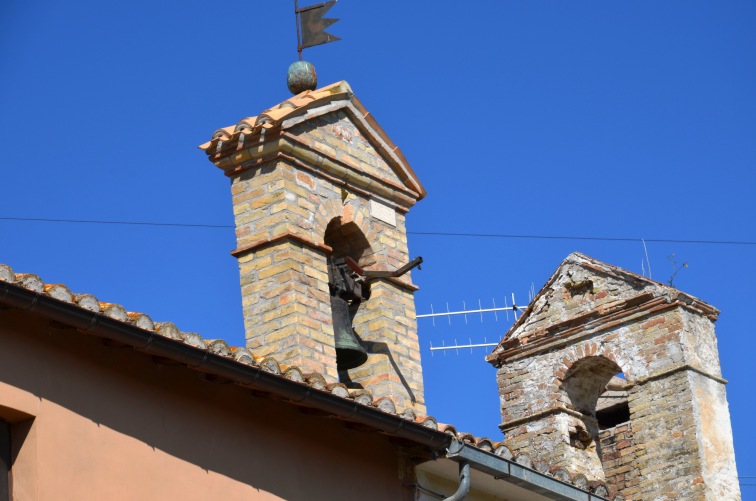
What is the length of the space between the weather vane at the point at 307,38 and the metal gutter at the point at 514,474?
304cm

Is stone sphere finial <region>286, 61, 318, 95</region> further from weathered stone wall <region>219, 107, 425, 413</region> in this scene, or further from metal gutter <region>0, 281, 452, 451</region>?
metal gutter <region>0, 281, 452, 451</region>

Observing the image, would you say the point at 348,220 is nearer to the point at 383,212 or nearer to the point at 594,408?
the point at 383,212

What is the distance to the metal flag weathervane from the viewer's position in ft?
45.3

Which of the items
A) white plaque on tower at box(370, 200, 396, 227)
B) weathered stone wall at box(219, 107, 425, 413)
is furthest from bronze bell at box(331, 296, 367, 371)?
white plaque on tower at box(370, 200, 396, 227)

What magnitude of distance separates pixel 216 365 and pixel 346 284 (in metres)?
3.01

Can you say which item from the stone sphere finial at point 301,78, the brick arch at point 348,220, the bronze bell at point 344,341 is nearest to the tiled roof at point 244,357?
the bronze bell at point 344,341

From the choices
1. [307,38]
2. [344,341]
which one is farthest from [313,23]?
[344,341]

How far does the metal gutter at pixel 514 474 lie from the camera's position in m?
11.9

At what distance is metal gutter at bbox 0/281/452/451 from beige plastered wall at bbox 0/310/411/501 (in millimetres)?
199

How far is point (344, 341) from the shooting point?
13.0 m

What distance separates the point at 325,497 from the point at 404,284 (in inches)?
107

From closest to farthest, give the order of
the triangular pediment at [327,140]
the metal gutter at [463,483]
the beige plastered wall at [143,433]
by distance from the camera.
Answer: the beige plastered wall at [143,433], the metal gutter at [463,483], the triangular pediment at [327,140]

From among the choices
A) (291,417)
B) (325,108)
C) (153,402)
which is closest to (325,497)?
(291,417)

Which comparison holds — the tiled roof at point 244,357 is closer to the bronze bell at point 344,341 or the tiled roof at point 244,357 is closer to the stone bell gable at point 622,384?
the bronze bell at point 344,341
